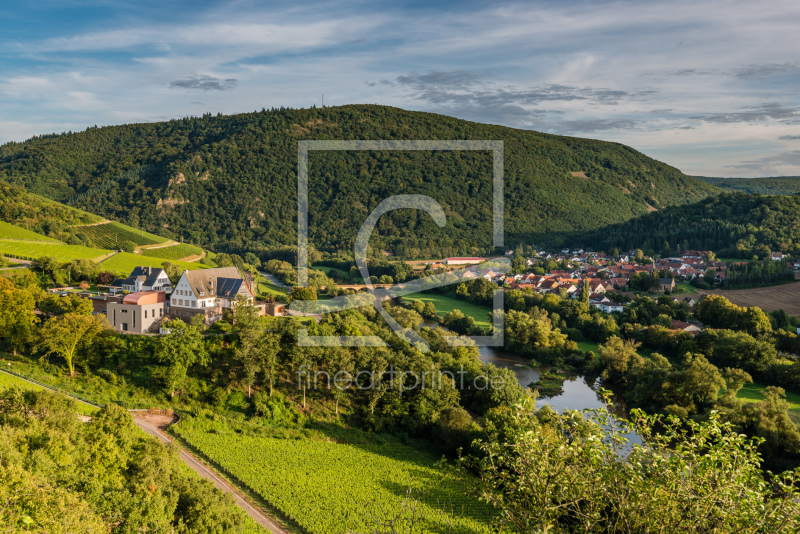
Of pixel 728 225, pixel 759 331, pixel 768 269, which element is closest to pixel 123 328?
pixel 759 331

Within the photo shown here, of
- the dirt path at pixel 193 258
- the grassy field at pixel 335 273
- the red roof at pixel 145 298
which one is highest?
the dirt path at pixel 193 258

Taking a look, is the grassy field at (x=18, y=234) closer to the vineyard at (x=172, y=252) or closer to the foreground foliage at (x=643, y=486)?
the vineyard at (x=172, y=252)

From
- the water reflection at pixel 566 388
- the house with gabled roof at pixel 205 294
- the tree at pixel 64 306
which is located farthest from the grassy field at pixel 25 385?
the water reflection at pixel 566 388

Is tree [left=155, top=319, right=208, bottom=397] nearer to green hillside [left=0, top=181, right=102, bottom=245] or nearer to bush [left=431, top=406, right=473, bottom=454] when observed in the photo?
bush [left=431, top=406, right=473, bottom=454]
